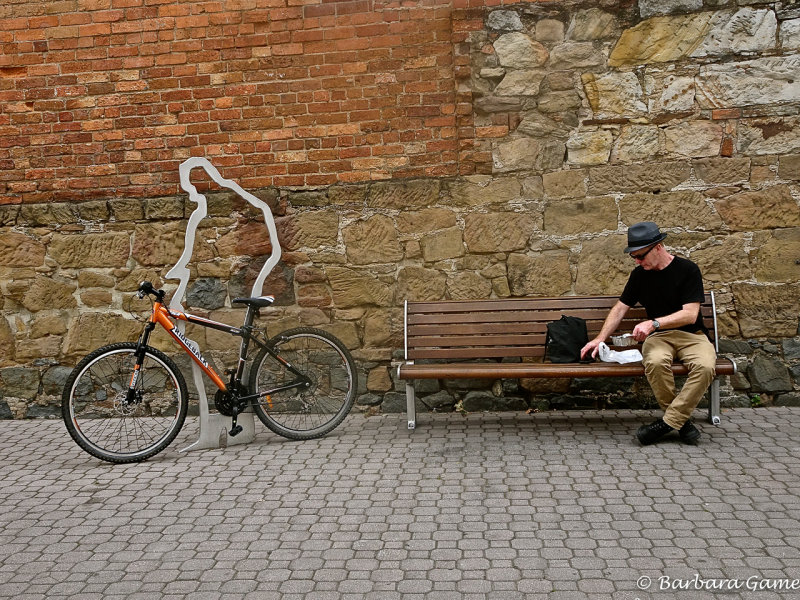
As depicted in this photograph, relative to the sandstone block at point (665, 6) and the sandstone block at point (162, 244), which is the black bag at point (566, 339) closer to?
the sandstone block at point (665, 6)

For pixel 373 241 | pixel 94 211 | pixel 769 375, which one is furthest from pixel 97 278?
pixel 769 375

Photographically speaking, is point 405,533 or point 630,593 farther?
point 405,533

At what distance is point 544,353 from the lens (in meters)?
6.32

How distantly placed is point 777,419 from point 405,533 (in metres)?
3.45

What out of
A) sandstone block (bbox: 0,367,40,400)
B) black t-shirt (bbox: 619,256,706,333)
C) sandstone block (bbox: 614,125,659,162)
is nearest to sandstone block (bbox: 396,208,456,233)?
sandstone block (bbox: 614,125,659,162)

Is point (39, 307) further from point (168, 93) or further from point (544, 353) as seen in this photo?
point (544, 353)

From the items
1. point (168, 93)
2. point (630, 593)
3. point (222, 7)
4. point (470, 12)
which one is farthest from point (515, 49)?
point (630, 593)

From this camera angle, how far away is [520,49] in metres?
6.49

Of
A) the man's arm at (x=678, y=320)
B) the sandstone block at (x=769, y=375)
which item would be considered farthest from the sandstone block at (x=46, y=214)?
the sandstone block at (x=769, y=375)

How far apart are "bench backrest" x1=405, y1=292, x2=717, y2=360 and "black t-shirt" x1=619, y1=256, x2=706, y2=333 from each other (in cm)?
37

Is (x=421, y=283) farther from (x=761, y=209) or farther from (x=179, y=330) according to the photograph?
(x=761, y=209)

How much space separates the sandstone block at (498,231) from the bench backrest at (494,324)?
Answer: 476mm

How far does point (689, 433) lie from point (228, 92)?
14.4 feet

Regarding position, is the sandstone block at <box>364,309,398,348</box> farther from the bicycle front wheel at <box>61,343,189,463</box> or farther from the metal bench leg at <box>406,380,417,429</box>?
the bicycle front wheel at <box>61,343,189,463</box>
